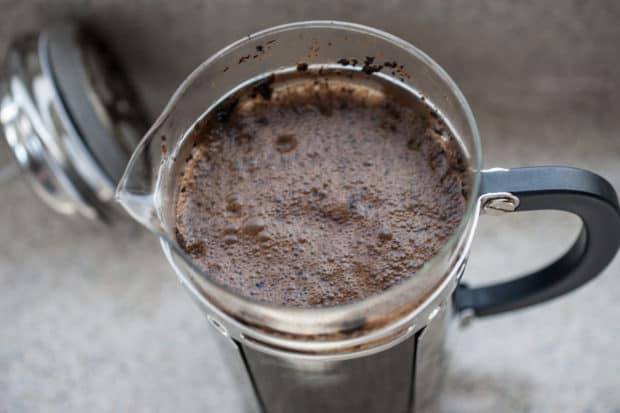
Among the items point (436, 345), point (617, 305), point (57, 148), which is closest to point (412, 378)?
point (436, 345)

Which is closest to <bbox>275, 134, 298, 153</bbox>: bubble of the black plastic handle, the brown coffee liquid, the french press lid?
the brown coffee liquid

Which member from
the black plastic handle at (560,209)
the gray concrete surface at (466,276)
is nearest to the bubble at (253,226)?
the black plastic handle at (560,209)

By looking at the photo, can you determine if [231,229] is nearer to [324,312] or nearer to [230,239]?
[230,239]

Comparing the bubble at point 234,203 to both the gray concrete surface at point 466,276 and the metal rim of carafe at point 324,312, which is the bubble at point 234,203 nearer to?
the metal rim of carafe at point 324,312

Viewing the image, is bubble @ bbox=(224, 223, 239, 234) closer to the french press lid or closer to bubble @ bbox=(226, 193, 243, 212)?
bubble @ bbox=(226, 193, 243, 212)

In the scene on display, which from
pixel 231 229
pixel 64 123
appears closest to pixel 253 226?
pixel 231 229

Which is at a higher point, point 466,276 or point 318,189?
point 318,189

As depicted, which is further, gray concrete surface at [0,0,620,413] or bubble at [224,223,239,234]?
gray concrete surface at [0,0,620,413]
